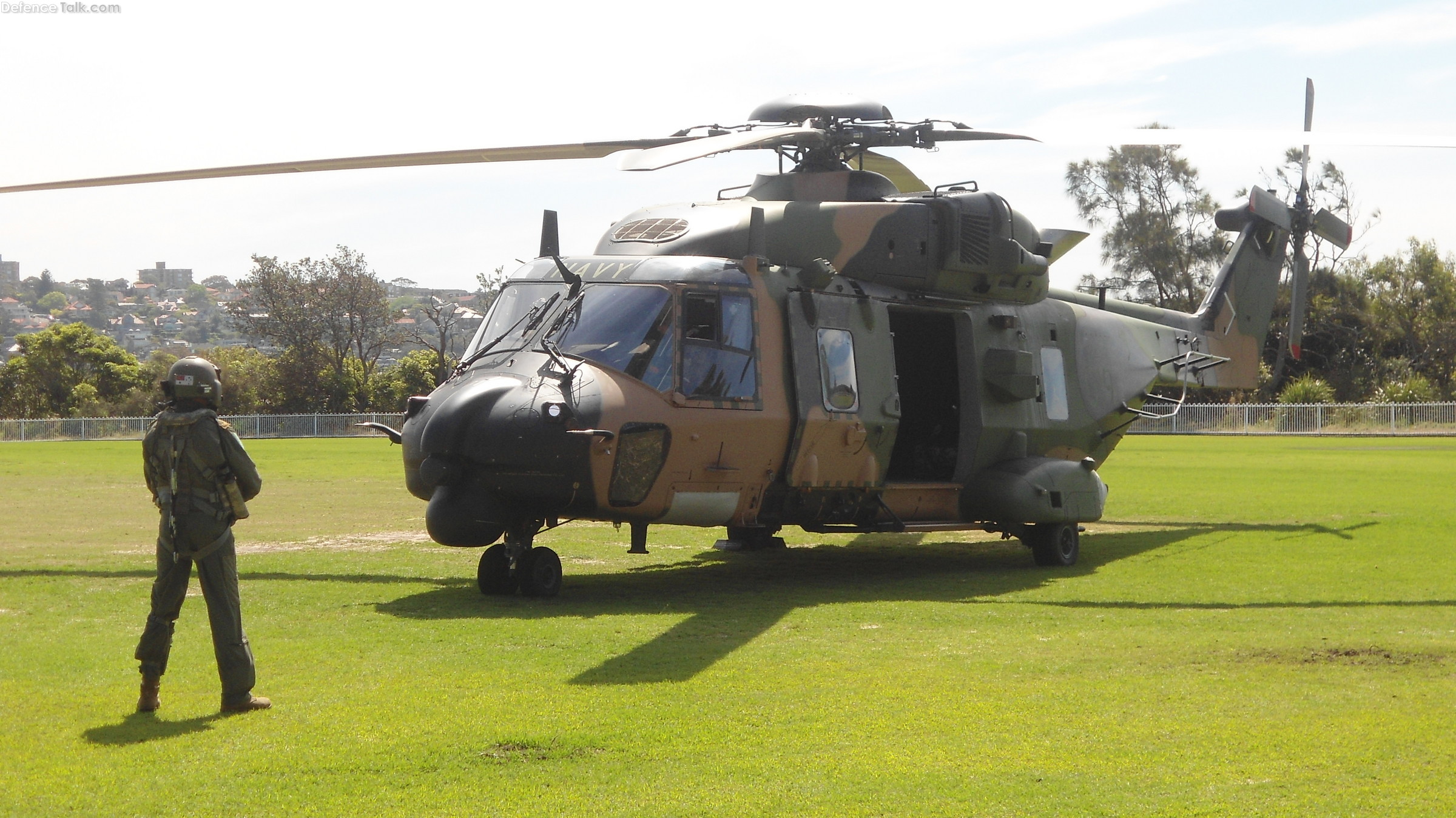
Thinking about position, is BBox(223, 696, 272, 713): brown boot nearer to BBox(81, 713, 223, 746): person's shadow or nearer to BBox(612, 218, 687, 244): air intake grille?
BBox(81, 713, 223, 746): person's shadow

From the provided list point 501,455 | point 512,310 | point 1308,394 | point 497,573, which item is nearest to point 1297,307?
point 512,310

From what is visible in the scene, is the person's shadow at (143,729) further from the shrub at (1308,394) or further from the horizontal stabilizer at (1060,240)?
the shrub at (1308,394)

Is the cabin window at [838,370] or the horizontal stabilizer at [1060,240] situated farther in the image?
the horizontal stabilizer at [1060,240]

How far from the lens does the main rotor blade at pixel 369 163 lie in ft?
40.3

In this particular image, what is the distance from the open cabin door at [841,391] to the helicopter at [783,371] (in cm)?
2

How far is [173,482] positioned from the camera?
7.29m

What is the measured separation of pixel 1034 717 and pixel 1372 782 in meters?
1.70

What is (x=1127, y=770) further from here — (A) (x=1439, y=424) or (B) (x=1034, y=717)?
(A) (x=1439, y=424)

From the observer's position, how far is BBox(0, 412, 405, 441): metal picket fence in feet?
206

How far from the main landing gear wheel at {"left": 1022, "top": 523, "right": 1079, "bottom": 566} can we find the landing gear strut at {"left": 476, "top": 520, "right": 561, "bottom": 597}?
5593 millimetres

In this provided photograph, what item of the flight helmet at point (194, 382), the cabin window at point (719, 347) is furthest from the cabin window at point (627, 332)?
the flight helmet at point (194, 382)

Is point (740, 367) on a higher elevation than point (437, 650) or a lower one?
higher

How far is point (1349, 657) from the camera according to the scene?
29.0ft

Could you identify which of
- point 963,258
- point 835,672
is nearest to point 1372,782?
point 835,672
